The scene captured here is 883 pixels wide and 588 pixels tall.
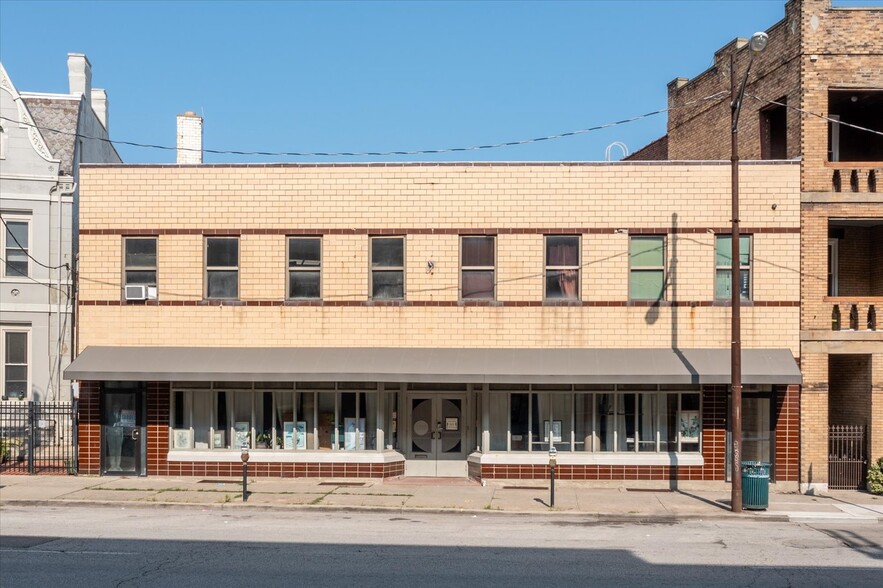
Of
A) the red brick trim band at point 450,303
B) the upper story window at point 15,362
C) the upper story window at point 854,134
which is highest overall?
the upper story window at point 854,134

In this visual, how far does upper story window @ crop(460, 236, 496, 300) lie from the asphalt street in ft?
18.4

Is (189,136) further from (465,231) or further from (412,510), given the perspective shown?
(412,510)

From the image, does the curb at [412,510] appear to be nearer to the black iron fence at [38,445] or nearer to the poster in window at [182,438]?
the poster in window at [182,438]

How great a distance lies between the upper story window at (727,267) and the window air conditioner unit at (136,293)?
43.0 ft

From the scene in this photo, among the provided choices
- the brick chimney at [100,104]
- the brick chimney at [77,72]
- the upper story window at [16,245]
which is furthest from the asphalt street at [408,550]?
the brick chimney at [100,104]

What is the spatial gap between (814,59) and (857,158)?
3.45 m

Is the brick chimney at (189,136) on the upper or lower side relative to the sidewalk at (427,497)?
upper

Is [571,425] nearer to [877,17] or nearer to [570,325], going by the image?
[570,325]

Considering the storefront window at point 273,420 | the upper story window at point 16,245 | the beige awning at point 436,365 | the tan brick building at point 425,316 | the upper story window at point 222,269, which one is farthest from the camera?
the upper story window at point 16,245

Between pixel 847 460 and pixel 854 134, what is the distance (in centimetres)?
802

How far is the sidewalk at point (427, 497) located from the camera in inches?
706

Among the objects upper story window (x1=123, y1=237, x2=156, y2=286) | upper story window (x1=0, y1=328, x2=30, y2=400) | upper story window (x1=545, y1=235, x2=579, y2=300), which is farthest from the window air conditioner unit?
upper story window (x1=545, y1=235, x2=579, y2=300)

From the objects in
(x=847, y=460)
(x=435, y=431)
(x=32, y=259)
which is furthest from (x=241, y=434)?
(x=847, y=460)

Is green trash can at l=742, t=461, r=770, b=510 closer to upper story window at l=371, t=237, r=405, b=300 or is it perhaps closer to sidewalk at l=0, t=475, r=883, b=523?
sidewalk at l=0, t=475, r=883, b=523
